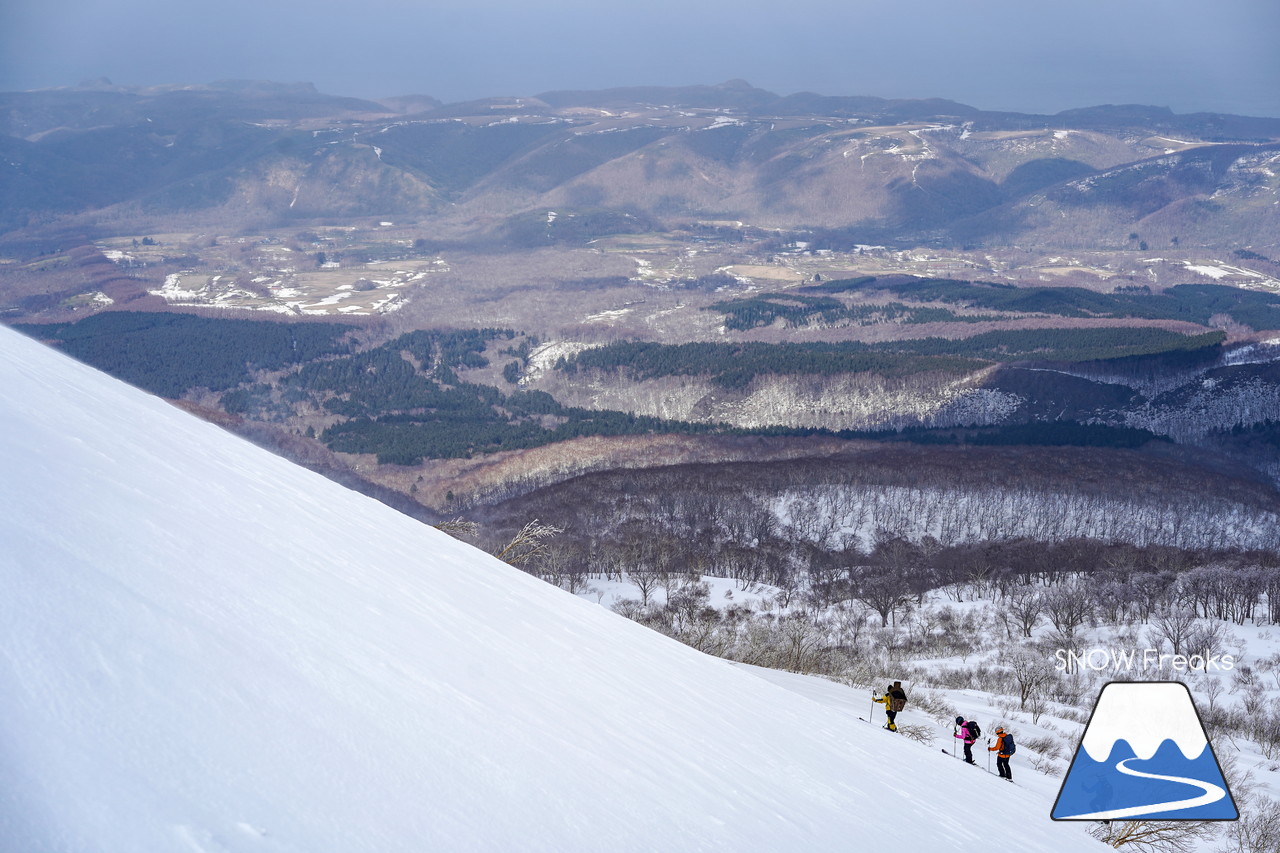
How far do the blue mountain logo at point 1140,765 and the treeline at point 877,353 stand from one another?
89.7m

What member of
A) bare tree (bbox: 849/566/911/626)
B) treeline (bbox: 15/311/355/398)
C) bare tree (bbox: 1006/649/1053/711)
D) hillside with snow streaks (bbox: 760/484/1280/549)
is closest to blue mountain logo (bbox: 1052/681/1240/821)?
bare tree (bbox: 1006/649/1053/711)

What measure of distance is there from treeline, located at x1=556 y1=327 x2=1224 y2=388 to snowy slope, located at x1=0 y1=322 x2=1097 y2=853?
303 feet

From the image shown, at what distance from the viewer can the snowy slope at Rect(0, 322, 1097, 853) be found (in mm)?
2693

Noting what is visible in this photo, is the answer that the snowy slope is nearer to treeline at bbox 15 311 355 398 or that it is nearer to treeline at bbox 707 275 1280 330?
treeline at bbox 15 311 355 398

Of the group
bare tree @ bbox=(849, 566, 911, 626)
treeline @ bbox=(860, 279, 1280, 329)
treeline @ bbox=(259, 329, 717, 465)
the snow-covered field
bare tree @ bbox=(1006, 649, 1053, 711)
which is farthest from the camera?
treeline @ bbox=(860, 279, 1280, 329)

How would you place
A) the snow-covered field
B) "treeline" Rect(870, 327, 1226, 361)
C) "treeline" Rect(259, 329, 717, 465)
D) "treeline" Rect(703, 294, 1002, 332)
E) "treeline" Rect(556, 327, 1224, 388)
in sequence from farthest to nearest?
"treeline" Rect(703, 294, 1002, 332) < "treeline" Rect(870, 327, 1226, 361) < "treeline" Rect(556, 327, 1224, 388) < "treeline" Rect(259, 329, 717, 465) < the snow-covered field

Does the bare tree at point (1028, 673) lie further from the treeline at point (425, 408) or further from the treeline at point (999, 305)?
the treeline at point (999, 305)

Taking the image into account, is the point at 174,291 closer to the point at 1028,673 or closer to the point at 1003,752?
the point at 1028,673

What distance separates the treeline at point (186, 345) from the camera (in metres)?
102

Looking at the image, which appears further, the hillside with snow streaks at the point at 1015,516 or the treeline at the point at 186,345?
the treeline at the point at 186,345

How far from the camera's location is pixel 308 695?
138 inches

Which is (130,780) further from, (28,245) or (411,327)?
(28,245)

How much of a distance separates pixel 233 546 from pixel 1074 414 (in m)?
89.6

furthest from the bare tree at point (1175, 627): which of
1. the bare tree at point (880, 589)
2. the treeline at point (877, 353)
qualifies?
the treeline at point (877, 353)
